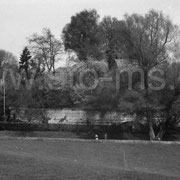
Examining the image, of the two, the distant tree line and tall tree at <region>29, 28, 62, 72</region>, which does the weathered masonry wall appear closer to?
the distant tree line

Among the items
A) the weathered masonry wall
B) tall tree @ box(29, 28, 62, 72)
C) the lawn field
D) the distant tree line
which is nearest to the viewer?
the lawn field

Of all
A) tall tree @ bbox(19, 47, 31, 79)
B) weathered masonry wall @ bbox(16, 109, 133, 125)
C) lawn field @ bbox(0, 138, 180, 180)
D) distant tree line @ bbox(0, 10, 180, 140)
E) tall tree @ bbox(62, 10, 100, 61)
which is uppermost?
tall tree @ bbox(62, 10, 100, 61)

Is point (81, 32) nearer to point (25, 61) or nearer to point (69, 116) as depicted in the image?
point (25, 61)

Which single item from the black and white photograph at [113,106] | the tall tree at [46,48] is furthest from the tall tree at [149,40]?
the tall tree at [46,48]

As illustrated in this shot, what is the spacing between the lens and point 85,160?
18.5 metres

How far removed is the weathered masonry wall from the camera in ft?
117

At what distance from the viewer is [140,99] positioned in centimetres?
2953

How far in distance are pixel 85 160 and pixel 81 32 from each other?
125ft

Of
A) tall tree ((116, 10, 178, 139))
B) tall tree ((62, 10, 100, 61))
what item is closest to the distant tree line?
tall tree ((116, 10, 178, 139))

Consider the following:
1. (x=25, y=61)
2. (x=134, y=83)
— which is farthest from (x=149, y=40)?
(x=25, y=61)

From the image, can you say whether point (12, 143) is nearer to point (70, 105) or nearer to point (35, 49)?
point (70, 105)

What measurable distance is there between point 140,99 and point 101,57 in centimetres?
2242

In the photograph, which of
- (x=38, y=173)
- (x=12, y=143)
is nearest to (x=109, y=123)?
(x=12, y=143)

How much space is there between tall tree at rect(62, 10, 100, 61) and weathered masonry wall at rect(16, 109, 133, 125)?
16.9m
